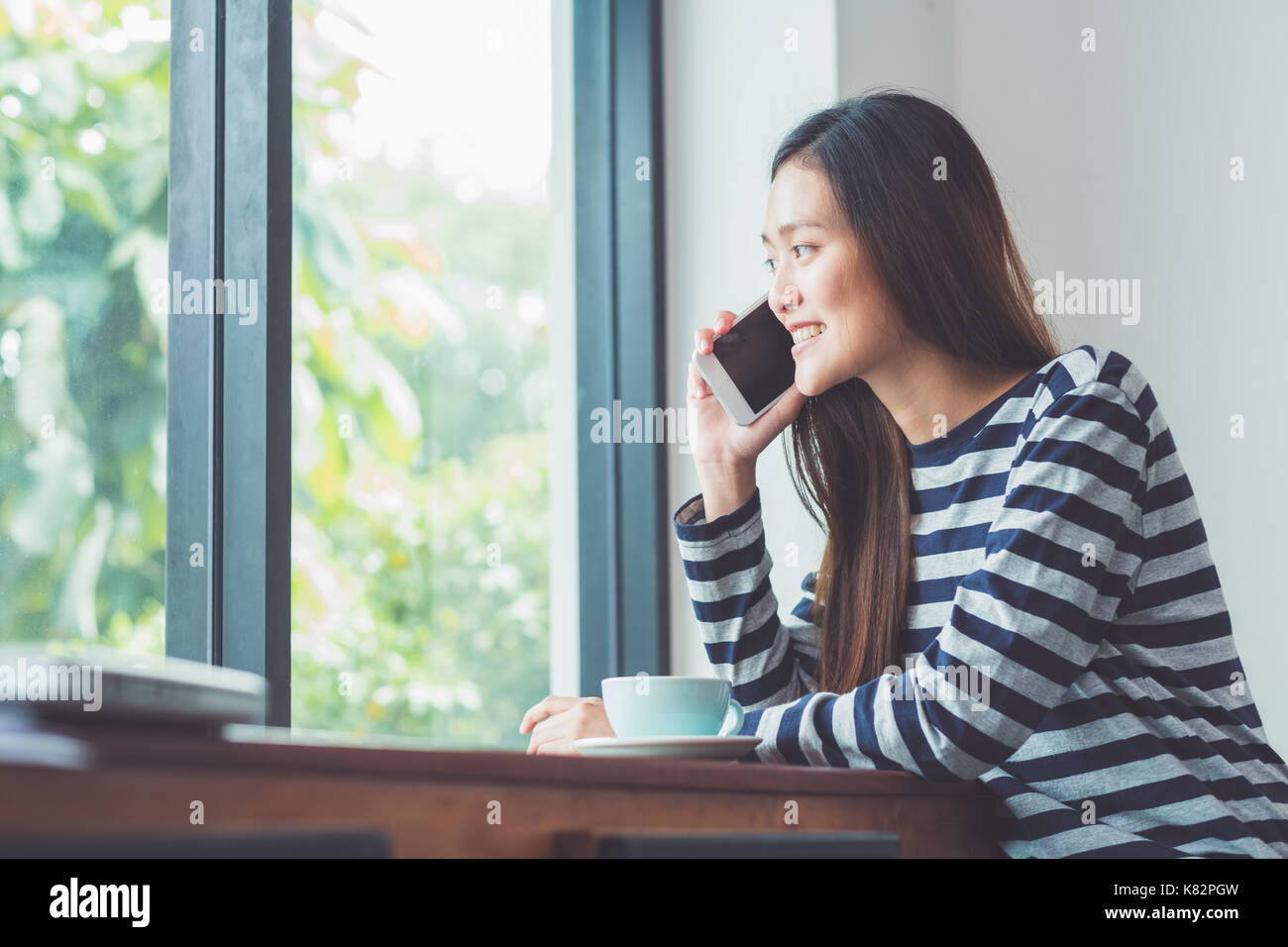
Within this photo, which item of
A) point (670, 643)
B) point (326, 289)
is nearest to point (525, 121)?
point (326, 289)

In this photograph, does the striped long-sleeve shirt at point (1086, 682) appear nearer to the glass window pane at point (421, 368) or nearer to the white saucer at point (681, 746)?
the white saucer at point (681, 746)

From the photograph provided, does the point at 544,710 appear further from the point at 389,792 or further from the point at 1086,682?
the point at 389,792

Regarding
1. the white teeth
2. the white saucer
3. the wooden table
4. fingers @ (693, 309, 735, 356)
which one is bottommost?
the white saucer

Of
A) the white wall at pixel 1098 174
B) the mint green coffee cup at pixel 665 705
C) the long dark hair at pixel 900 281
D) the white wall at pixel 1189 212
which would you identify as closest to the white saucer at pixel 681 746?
the mint green coffee cup at pixel 665 705

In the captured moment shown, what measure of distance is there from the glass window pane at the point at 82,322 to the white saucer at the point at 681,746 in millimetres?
592

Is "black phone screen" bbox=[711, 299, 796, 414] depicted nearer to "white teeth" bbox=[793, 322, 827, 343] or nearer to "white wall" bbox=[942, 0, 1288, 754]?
"white teeth" bbox=[793, 322, 827, 343]

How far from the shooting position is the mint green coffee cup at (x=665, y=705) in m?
0.98

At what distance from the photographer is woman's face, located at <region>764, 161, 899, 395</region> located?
129 centimetres

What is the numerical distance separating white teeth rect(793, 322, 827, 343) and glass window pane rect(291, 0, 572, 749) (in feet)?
1.83

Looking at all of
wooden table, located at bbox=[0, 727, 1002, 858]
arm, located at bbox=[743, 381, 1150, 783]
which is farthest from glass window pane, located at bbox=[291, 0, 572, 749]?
wooden table, located at bbox=[0, 727, 1002, 858]

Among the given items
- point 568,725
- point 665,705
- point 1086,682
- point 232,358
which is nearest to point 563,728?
point 568,725

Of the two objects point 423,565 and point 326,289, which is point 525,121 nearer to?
point 326,289
